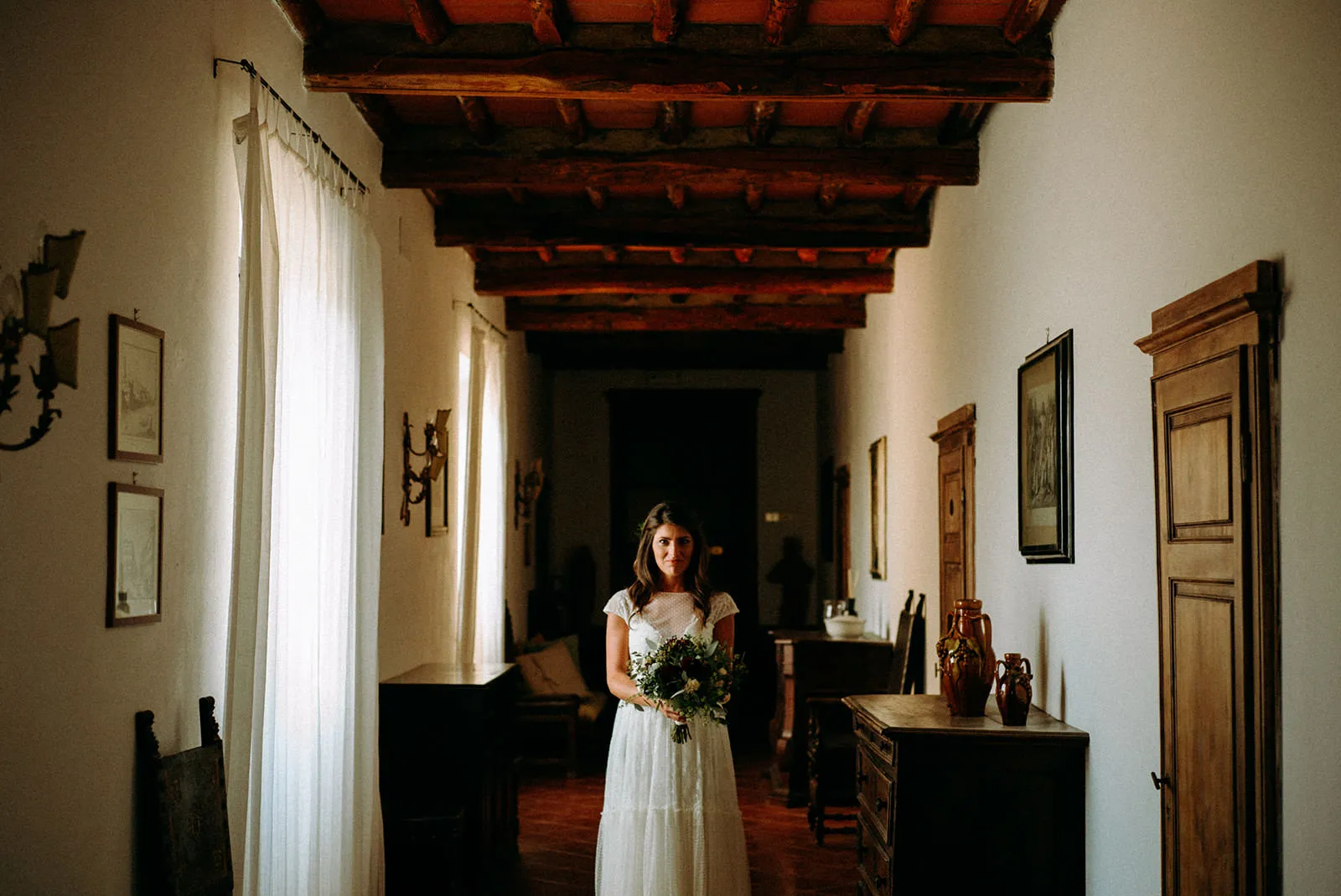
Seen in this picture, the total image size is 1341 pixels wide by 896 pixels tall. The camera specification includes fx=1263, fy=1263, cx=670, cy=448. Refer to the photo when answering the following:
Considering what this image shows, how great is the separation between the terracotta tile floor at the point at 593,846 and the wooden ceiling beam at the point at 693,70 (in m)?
3.65

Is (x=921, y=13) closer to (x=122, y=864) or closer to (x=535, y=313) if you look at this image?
(x=122, y=864)

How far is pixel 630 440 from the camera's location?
14930 millimetres

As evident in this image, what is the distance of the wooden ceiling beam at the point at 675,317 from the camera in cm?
1151

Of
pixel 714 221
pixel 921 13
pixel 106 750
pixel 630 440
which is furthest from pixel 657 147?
pixel 630 440

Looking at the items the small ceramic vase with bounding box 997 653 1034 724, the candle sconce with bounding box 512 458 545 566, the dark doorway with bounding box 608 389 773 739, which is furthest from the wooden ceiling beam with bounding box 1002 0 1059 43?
the dark doorway with bounding box 608 389 773 739

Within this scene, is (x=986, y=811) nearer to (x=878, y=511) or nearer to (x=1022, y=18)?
(x=1022, y=18)

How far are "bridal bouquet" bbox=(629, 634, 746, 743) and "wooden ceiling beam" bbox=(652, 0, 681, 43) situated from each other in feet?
8.26

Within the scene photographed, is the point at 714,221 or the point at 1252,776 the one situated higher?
the point at 714,221

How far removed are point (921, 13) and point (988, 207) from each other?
4.73ft

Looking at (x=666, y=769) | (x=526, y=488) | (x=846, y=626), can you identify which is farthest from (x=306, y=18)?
(x=526, y=488)

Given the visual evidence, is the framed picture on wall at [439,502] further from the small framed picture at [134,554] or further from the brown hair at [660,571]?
the small framed picture at [134,554]

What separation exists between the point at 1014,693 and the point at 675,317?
742 centimetres

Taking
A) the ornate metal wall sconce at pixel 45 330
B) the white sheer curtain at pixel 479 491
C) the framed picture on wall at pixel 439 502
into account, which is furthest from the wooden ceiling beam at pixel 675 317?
the ornate metal wall sconce at pixel 45 330

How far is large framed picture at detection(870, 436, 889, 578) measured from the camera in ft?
33.3
